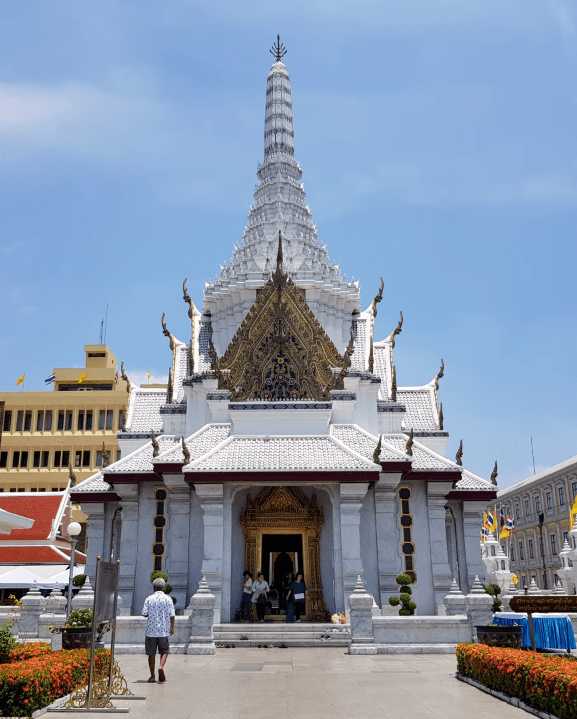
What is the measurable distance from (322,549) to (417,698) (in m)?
12.6

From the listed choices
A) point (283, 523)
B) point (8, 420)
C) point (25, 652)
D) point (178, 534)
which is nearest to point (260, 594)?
point (283, 523)

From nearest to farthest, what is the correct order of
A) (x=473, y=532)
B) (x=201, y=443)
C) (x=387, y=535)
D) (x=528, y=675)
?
1. (x=528, y=675)
2. (x=387, y=535)
3. (x=201, y=443)
4. (x=473, y=532)

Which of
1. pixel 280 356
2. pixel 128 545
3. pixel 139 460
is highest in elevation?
pixel 280 356

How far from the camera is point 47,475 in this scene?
171 ft

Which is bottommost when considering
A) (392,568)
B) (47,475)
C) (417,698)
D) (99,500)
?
(417,698)

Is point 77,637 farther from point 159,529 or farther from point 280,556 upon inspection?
point 280,556

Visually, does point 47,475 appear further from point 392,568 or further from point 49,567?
point 392,568

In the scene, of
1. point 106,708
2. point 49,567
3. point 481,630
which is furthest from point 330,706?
point 49,567

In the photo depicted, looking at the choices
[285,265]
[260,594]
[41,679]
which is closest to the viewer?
[41,679]

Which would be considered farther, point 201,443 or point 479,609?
point 201,443

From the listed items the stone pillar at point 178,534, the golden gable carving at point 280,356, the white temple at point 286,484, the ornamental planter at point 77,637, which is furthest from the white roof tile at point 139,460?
the ornamental planter at point 77,637

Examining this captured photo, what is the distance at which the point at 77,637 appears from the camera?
41.3 feet

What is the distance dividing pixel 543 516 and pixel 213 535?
42.2m

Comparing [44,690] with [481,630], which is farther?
[481,630]
